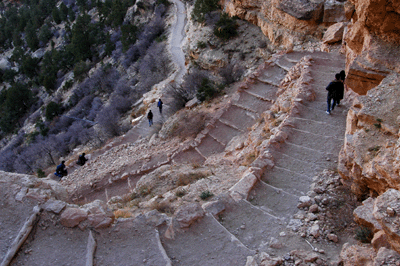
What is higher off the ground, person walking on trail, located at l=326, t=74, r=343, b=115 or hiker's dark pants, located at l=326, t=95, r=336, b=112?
person walking on trail, located at l=326, t=74, r=343, b=115

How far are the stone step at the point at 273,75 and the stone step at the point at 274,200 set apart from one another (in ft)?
22.1

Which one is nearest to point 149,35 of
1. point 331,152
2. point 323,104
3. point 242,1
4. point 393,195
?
point 242,1

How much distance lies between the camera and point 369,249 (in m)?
3.75

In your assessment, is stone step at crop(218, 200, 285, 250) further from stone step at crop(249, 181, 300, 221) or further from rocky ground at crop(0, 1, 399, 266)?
stone step at crop(249, 181, 300, 221)

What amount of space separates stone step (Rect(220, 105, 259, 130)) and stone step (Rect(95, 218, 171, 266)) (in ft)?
20.2

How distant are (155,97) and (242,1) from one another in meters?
8.73

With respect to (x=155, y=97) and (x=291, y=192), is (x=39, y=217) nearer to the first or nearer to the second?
(x=291, y=192)

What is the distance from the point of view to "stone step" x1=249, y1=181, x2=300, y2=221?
5.40 metres


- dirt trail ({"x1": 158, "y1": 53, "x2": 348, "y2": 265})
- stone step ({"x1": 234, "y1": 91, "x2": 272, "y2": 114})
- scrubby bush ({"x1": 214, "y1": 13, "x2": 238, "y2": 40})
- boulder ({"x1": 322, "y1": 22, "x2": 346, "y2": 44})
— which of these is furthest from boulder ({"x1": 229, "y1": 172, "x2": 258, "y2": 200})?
scrubby bush ({"x1": 214, "y1": 13, "x2": 238, "y2": 40})

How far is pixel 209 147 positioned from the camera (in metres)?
10.7

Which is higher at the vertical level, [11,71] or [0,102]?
[11,71]

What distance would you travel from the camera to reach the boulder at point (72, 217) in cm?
518

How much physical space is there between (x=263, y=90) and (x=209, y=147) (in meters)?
3.40

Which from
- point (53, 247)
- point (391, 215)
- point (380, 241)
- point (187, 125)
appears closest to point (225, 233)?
point (380, 241)
